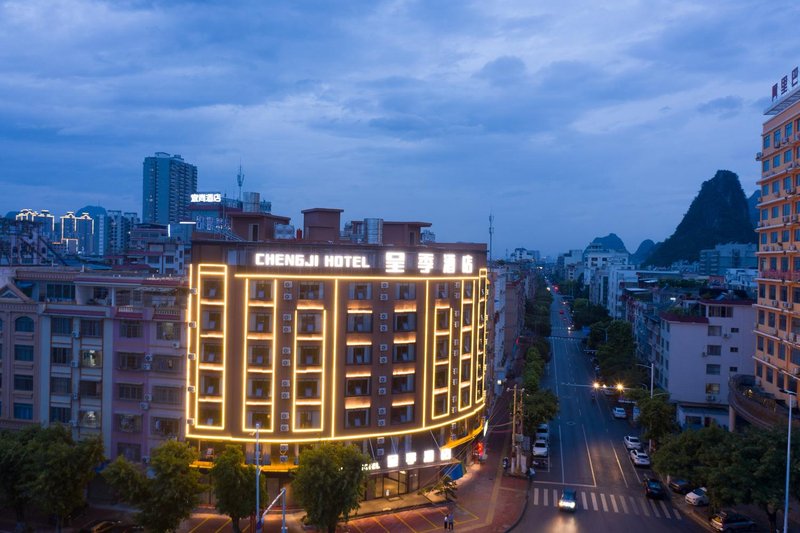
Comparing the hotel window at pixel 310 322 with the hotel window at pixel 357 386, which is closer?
the hotel window at pixel 310 322

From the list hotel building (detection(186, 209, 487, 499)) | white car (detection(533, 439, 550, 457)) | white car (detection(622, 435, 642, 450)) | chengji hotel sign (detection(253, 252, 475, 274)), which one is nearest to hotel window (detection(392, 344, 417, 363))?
hotel building (detection(186, 209, 487, 499))

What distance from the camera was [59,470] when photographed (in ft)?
117

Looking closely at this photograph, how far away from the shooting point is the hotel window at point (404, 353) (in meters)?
45.9

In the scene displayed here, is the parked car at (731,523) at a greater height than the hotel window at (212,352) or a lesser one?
lesser

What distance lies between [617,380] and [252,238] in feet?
166

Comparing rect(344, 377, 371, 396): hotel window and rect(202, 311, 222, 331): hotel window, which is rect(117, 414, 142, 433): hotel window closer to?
rect(202, 311, 222, 331): hotel window

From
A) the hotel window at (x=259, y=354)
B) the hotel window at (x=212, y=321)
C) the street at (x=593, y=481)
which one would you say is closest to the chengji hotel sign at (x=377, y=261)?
the hotel window at (x=212, y=321)

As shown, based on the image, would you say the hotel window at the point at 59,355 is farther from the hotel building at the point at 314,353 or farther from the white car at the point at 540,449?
the white car at the point at 540,449

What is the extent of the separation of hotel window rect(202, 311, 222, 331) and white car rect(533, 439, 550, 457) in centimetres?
3166

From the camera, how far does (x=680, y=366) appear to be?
6844 centimetres

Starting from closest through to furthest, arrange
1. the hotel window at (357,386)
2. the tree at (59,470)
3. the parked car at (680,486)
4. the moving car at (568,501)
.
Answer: the tree at (59,470) → the moving car at (568,501) → the hotel window at (357,386) → the parked car at (680,486)

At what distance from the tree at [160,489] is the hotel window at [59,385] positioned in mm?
13240

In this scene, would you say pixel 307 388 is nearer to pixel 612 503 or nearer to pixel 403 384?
pixel 403 384

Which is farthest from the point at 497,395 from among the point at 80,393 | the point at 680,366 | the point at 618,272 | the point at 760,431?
the point at 618,272
